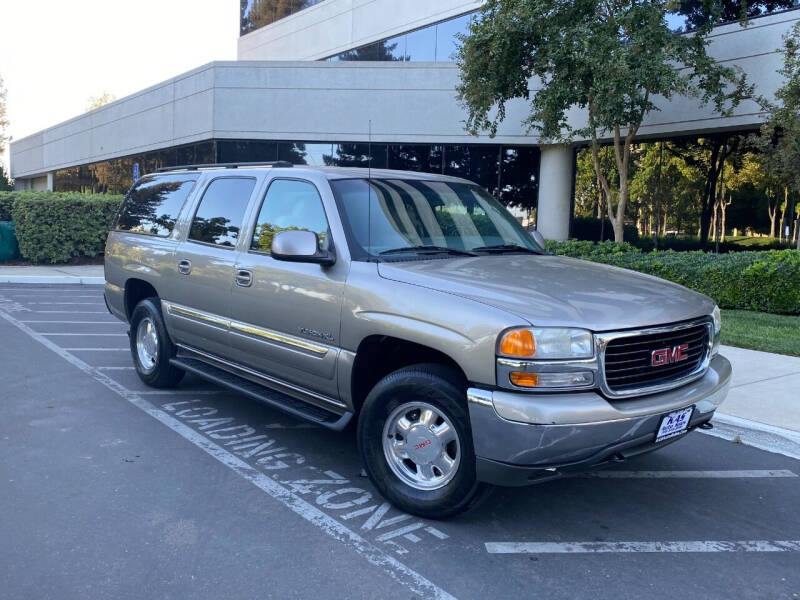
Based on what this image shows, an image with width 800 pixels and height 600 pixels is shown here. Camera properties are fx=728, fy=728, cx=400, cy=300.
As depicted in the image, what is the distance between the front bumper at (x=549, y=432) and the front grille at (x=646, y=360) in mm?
124

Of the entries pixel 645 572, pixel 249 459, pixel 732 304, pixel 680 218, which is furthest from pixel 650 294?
pixel 680 218

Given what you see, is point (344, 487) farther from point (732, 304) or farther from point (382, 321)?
point (732, 304)

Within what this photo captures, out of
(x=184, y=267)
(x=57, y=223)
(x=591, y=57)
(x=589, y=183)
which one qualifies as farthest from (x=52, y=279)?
(x=589, y=183)

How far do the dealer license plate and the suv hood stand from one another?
0.49m

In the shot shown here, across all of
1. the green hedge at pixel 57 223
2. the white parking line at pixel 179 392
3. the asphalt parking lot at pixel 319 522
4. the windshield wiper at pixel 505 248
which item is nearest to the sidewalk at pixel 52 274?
the green hedge at pixel 57 223

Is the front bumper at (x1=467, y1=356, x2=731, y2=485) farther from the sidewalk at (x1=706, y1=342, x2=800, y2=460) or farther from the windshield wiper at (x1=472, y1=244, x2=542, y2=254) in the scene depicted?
the sidewalk at (x1=706, y1=342, x2=800, y2=460)

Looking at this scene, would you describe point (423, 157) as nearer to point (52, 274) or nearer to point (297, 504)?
point (52, 274)

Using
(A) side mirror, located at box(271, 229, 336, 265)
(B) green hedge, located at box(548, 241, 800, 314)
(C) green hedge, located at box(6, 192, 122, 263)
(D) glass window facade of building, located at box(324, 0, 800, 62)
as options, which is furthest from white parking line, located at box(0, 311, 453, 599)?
(C) green hedge, located at box(6, 192, 122, 263)

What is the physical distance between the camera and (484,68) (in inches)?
626

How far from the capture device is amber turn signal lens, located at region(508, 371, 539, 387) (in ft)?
11.6

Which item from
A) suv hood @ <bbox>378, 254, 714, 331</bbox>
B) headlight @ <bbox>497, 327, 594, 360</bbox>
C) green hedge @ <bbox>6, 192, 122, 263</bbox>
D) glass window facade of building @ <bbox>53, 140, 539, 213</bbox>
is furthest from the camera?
glass window facade of building @ <bbox>53, 140, 539, 213</bbox>

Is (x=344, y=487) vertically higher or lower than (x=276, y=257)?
lower

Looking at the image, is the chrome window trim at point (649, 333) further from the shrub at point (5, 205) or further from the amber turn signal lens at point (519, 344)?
the shrub at point (5, 205)

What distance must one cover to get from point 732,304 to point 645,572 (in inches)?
369
